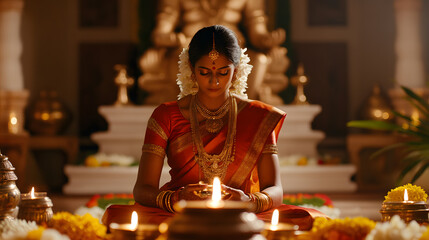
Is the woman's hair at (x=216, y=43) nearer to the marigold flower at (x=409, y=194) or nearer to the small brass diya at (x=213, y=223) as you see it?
the marigold flower at (x=409, y=194)

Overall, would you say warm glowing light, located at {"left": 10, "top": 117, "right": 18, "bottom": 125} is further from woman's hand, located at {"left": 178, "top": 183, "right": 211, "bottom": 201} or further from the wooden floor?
woman's hand, located at {"left": 178, "top": 183, "right": 211, "bottom": 201}

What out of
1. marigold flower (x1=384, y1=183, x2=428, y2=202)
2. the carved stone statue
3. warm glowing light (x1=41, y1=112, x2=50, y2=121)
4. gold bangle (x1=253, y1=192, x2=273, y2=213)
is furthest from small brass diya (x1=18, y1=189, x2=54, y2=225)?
warm glowing light (x1=41, y1=112, x2=50, y2=121)

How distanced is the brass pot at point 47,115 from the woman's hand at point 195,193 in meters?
5.99

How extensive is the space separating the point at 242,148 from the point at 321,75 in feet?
20.2

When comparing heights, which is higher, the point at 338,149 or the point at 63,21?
the point at 63,21

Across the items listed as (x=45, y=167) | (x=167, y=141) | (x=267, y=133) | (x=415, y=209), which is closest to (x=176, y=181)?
(x=167, y=141)

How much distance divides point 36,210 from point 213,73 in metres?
1.03

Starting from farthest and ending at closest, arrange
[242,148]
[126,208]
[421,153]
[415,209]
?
[421,153] → [242,148] → [126,208] → [415,209]

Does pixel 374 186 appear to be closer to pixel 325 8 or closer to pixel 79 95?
pixel 325 8

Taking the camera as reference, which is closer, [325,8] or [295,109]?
[295,109]

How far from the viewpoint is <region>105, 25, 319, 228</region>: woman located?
2.79m

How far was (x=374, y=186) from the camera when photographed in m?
7.34

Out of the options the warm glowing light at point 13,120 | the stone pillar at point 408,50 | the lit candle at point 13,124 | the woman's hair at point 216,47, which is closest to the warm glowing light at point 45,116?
the lit candle at point 13,124

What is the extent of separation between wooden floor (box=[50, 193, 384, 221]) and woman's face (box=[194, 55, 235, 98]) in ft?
9.35
